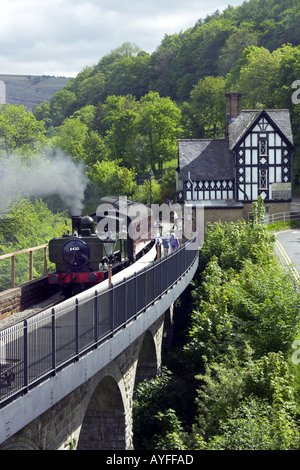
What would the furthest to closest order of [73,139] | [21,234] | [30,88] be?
[30,88]
[73,139]
[21,234]

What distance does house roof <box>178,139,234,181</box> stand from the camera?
49.3m

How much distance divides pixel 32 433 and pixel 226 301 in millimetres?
15166

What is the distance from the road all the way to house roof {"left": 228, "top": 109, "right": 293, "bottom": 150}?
7.37 meters

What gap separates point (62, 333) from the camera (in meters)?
10.5

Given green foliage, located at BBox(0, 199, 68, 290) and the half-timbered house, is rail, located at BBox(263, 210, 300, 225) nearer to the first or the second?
the half-timbered house

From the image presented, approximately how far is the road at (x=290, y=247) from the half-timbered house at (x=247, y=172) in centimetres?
387

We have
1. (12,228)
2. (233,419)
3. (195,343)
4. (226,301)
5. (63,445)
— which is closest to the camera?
(63,445)

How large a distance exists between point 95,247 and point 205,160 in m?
32.0

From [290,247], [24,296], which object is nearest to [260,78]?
[290,247]

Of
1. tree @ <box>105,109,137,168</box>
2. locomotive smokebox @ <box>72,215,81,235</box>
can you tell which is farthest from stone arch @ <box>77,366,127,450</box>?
tree @ <box>105,109,137,168</box>

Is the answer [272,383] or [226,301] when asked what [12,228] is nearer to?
[226,301]

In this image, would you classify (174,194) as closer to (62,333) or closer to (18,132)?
Result: (18,132)
